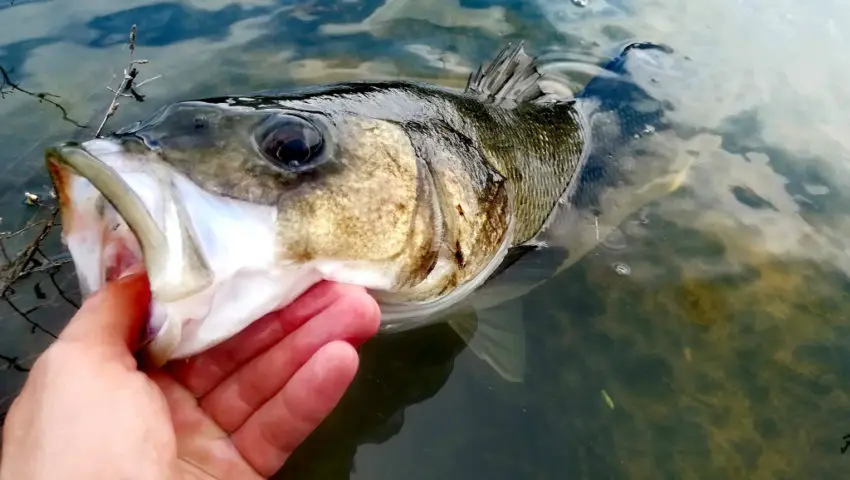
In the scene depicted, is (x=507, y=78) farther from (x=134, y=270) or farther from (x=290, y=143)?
(x=134, y=270)

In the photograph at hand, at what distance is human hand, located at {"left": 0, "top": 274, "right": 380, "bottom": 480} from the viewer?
4.82ft

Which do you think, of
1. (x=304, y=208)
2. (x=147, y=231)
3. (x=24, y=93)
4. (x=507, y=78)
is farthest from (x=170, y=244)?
(x=24, y=93)

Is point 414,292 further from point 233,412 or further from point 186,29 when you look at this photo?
point 186,29

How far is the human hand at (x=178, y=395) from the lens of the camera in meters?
1.47

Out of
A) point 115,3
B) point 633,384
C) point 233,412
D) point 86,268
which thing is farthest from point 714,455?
point 115,3

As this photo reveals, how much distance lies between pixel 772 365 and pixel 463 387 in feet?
3.80

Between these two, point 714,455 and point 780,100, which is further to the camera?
point 780,100

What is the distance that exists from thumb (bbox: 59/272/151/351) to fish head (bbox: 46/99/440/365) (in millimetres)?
53

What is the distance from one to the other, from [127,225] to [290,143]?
0.39 m

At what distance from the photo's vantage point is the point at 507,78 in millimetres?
3105

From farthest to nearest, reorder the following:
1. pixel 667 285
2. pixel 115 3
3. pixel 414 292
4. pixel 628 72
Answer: pixel 115 3, pixel 628 72, pixel 667 285, pixel 414 292

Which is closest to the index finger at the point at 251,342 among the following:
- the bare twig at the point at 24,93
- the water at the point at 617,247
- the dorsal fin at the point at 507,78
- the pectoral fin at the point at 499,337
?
the water at the point at 617,247

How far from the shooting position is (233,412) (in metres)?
1.82

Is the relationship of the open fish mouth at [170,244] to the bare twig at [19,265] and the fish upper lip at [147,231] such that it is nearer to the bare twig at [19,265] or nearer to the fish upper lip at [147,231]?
the fish upper lip at [147,231]
